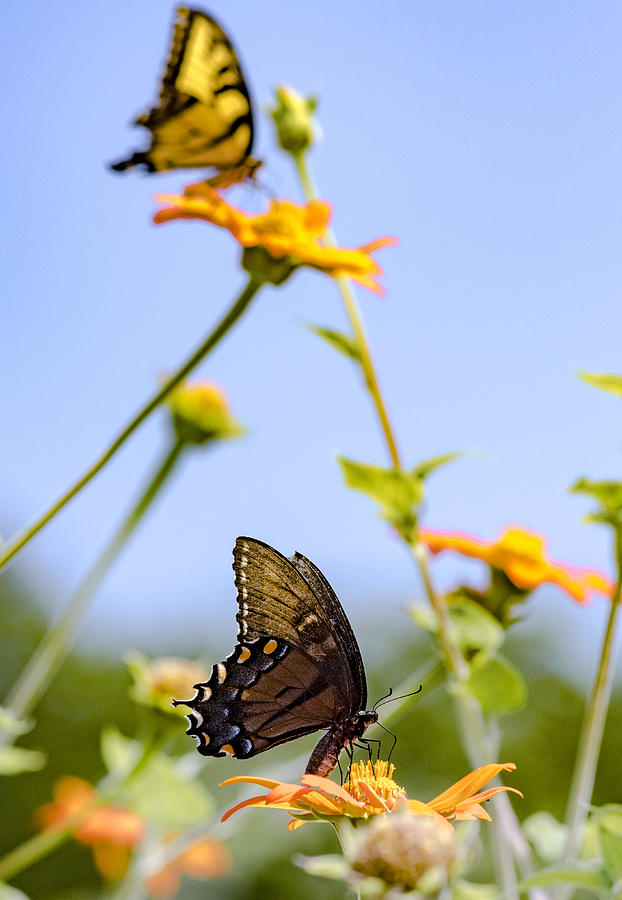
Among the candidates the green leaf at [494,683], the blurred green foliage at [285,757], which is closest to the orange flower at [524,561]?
the green leaf at [494,683]

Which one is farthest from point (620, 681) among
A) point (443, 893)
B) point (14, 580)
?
point (443, 893)

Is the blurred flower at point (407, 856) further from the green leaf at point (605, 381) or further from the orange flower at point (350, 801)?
the green leaf at point (605, 381)

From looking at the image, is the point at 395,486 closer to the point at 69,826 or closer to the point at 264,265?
the point at 264,265

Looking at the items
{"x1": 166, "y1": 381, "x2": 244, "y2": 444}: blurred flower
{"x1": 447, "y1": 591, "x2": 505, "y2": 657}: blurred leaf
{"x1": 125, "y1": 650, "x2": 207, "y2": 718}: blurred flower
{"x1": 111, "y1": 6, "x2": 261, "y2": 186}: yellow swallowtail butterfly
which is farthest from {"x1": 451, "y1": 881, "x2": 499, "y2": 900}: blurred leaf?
{"x1": 111, "y1": 6, "x2": 261, "y2": 186}: yellow swallowtail butterfly

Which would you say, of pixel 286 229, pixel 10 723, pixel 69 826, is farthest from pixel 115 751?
pixel 286 229

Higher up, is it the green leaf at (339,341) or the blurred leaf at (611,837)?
the green leaf at (339,341)

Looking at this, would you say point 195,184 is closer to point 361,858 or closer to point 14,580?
point 361,858

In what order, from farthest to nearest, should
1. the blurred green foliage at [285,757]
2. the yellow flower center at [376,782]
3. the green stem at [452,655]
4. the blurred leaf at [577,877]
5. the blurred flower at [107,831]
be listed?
the blurred green foliage at [285,757]
the blurred flower at [107,831]
the green stem at [452,655]
the yellow flower center at [376,782]
the blurred leaf at [577,877]
